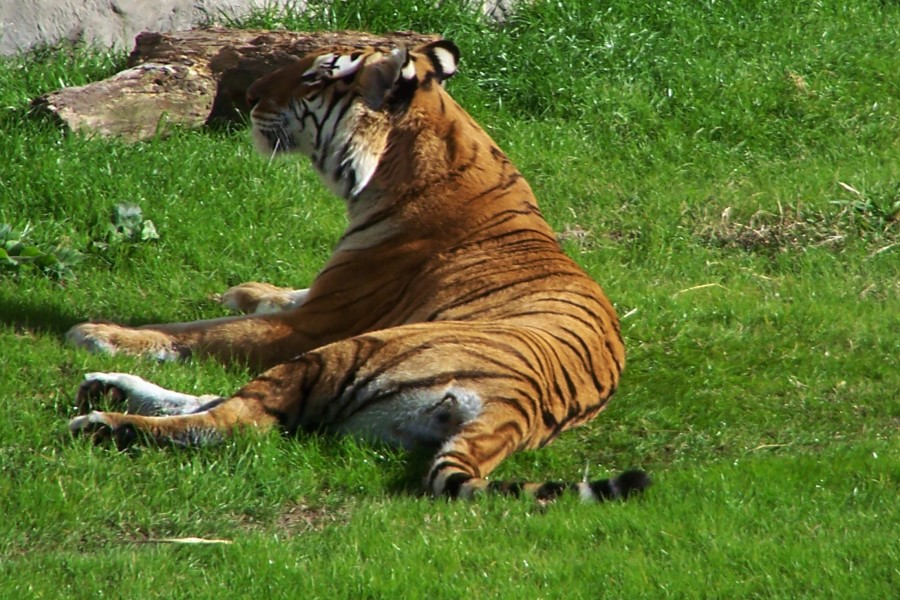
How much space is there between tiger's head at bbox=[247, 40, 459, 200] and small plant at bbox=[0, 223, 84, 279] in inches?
43.5

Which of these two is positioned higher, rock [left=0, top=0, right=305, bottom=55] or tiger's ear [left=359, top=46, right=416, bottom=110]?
tiger's ear [left=359, top=46, right=416, bottom=110]

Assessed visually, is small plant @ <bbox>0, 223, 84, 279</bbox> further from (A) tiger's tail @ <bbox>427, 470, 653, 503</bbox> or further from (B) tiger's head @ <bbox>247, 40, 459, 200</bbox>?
(A) tiger's tail @ <bbox>427, 470, 653, 503</bbox>

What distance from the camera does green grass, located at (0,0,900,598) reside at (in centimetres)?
421

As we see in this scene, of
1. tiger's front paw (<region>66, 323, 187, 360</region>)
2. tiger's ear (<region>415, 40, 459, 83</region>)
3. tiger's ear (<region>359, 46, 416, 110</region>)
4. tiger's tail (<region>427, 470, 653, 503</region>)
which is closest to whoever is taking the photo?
tiger's tail (<region>427, 470, 653, 503</region>)

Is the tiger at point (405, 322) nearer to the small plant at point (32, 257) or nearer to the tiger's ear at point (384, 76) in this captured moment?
the tiger's ear at point (384, 76)

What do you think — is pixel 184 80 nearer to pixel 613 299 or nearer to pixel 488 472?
pixel 613 299

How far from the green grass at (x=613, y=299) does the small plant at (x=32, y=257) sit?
79 millimetres

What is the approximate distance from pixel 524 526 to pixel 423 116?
2341mm

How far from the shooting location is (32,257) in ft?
21.8

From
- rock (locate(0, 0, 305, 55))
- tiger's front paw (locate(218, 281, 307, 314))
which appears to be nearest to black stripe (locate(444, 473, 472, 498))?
tiger's front paw (locate(218, 281, 307, 314))

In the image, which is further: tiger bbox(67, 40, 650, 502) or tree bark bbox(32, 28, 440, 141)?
tree bark bbox(32, 28, 440, 141)

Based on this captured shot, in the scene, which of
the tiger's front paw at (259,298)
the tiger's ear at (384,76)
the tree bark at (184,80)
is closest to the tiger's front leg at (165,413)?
the tiger's front paw at (259,298)

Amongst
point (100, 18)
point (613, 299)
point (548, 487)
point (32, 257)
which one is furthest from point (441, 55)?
point (100, 18)

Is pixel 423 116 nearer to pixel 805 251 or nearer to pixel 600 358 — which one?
pixel 600 358
